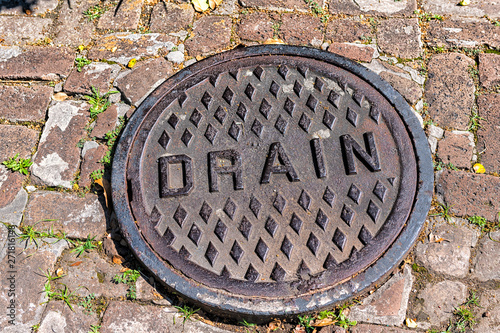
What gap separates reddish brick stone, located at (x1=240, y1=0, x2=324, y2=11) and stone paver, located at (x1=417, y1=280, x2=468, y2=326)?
6.35 feet

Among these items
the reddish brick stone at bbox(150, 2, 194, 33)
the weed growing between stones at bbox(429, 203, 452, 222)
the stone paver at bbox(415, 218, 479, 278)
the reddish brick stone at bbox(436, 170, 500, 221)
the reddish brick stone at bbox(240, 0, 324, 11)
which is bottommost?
the stone paver at bbox(415, 218, 479, 278)

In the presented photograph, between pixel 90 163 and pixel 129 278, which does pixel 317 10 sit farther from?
pixel 129 278

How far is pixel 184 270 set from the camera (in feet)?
6.14

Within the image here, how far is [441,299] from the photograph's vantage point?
73.6 inches

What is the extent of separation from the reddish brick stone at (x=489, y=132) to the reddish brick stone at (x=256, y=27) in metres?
1.36

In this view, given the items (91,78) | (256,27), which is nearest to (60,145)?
(91,78)

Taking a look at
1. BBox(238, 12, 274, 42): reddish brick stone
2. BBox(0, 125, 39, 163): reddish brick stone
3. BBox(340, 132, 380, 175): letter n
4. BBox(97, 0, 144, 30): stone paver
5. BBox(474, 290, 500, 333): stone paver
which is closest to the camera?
BBox(474, 290, 500, 333): stone paver

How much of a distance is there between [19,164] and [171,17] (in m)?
1.37

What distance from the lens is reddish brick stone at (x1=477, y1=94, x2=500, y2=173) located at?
86.4 inches

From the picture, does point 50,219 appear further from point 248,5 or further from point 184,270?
point 248,5

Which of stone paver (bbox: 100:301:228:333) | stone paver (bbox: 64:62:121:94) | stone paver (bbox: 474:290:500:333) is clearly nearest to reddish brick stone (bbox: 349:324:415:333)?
stone paver (bbox: 474:290:500:333)

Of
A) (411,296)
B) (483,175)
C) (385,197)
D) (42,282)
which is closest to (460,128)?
(483,175)

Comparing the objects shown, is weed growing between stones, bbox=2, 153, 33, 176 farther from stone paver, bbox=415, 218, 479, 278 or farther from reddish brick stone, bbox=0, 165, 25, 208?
stone paver, bbox=415, 218, 479, 278

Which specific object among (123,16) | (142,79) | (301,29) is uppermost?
(301,29)
